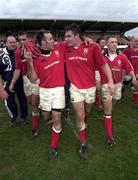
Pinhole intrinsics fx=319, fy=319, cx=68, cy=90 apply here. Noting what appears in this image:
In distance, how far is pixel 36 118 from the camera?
6660 mm

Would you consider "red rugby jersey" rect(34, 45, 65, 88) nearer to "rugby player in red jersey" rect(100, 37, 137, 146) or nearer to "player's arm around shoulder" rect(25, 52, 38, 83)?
"player's arm around shoulder" rect(25, 52, 38, 83)

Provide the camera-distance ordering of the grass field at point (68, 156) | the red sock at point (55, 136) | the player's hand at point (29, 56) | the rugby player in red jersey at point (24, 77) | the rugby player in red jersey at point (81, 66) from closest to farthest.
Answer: the grass field at point (68, 156), the player's hand at point (29, 56), the rugby player in red jersey at point (81, 66), the red sock at point (55, 136), the rugby player in red jersey at point (24, 77)

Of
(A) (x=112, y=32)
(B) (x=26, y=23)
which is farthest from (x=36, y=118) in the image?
(A) (x=112, y=32)

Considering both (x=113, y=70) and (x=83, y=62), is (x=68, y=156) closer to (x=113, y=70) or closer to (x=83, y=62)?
(x=83, y=62)

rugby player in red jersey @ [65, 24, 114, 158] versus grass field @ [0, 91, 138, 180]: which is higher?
rugby player in red jersey @ [65, 24, 114, 158]

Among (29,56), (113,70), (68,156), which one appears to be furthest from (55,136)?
(113,70)

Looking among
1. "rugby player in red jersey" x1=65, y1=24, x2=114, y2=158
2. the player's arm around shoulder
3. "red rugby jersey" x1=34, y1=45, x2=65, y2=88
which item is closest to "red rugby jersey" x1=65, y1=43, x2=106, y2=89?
"rugby player in red jersey" x1=65, y1=24, x2=114, y2=158

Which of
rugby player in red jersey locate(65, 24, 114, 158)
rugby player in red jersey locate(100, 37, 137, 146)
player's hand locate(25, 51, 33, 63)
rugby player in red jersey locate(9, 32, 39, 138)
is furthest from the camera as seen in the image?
rugby player in red jersey locate(9, 32, 39, 138)

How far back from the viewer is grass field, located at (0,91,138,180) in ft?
16.2

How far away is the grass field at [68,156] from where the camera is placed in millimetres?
4938

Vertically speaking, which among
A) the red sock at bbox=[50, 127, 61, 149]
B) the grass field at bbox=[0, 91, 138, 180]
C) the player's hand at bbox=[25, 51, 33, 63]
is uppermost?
the player's hand at bbox=[25, 51, 33, 63]

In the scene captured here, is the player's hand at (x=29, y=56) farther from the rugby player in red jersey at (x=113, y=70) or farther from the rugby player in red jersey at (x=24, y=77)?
the rugby player in red jersey at (x=113, y=70)

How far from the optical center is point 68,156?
5.61 metres

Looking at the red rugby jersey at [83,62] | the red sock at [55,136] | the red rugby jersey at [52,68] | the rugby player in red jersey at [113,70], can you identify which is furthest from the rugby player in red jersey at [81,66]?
the rugby player in red jersey at [113,70]
